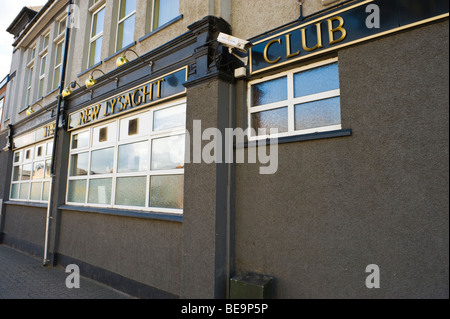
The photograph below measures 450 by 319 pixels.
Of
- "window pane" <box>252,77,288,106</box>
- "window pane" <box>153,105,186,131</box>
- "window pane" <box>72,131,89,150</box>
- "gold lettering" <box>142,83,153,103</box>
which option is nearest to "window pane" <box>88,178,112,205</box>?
"window pane" <box>72,131,89,150</box>

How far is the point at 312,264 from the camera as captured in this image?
3.32 metres

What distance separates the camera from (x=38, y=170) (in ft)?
29.7

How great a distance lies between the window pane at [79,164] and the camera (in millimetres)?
7073

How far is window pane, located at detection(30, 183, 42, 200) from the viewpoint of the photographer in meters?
8.77

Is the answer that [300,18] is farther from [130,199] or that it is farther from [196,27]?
[130,199]

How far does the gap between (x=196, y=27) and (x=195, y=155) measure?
2137mm

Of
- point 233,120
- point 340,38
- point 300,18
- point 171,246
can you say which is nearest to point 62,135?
point 171,246

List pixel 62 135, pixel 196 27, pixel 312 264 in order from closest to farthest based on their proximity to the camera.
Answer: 1. pixel 312 264
2. pixel 196 27
3. pixel 62 135

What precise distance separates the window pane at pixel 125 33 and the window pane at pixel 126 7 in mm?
223

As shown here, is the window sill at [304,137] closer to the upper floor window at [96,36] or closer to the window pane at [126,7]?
the window pane at [126,7]

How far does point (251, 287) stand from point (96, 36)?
7.87 meters

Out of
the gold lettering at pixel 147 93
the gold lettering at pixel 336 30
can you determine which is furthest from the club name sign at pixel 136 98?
the gold lettering at pixel 336 30

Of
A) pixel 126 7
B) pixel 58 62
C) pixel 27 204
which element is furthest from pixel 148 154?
pixel 58 62

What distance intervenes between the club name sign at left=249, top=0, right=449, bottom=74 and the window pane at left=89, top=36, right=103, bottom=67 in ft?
17.9
